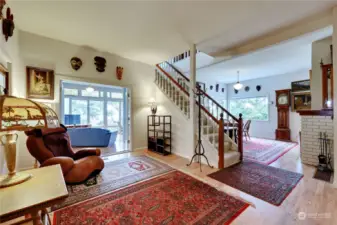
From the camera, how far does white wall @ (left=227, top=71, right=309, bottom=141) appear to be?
6047 millimetres

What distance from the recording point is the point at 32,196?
1040mm

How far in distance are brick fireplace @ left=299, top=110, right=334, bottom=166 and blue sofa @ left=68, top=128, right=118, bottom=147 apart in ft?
18.0

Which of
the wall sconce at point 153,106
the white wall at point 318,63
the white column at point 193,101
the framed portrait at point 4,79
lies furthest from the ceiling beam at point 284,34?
the framed portrait at point 4,79

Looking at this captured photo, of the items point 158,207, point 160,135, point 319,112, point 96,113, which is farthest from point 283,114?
point 96,113

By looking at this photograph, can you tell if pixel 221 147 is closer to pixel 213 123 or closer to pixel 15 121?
pixel 213 123

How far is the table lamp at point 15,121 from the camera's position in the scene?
1.02 metres

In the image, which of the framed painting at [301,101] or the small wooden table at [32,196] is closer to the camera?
the small wooden table at [32,196]

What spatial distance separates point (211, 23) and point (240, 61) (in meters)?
2.61

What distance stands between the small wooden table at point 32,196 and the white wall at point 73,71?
2405 millimetres

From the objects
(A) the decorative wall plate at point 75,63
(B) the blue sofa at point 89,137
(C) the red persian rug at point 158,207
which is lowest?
(C) the red persian rug at point 158,207

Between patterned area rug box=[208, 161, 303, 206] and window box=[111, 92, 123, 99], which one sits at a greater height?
window box=[111, 92, 123, 99]

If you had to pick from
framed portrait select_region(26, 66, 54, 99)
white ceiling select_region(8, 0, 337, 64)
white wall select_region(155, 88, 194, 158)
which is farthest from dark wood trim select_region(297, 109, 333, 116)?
framed portrait select_region(26, 66, 54, 99)

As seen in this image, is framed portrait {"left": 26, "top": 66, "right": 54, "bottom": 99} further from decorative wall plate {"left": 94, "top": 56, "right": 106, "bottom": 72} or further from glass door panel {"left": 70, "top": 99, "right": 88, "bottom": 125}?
glass door panel {"left": 70, "top": 99, "right": 88, "bottom": 125}

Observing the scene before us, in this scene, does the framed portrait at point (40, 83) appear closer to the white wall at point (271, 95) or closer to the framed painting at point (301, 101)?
the white wall at point (271, 95)
